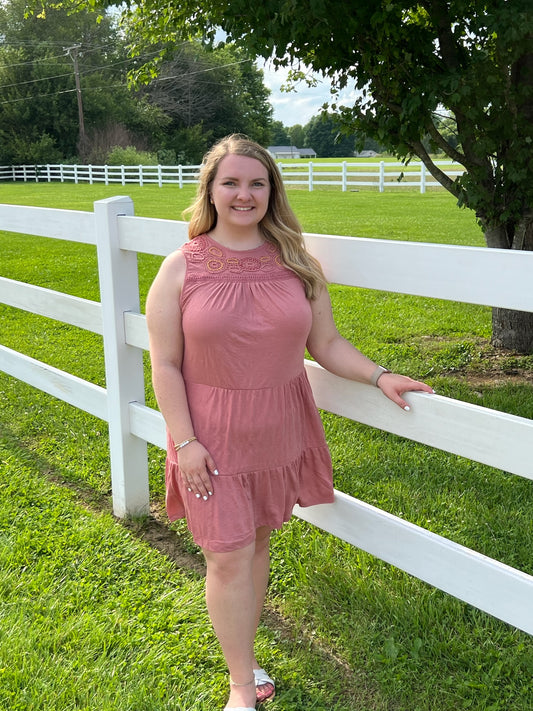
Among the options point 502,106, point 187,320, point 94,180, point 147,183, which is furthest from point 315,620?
point 94,180

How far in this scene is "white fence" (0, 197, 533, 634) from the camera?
2031 mm

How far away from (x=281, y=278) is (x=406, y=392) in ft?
1.66

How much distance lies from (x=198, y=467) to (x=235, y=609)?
1.47ft

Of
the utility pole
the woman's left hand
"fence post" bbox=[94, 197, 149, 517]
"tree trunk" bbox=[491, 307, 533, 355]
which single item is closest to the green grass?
"fence post" bbox=[94, 197, 149, 517]

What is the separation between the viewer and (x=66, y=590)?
2900mm

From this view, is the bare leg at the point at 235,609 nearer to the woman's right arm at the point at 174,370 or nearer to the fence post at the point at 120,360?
the woman's right arm at the point at 174,370

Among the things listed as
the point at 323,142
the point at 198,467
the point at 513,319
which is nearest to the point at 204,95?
the point at 323,142

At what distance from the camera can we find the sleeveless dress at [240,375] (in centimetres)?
217

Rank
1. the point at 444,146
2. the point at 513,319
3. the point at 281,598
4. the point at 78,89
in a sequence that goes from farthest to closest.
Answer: the point at 78,89, the point at 513,319, the point at 444,146, the point at 281,598

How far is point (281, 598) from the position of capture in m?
2.91

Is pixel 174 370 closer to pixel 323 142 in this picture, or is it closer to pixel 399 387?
pixel 399 387

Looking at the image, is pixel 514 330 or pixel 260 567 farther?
pixel 514 330

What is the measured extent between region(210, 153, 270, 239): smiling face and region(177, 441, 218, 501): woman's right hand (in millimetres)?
657

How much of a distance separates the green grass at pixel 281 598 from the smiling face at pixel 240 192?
143 centimetres
